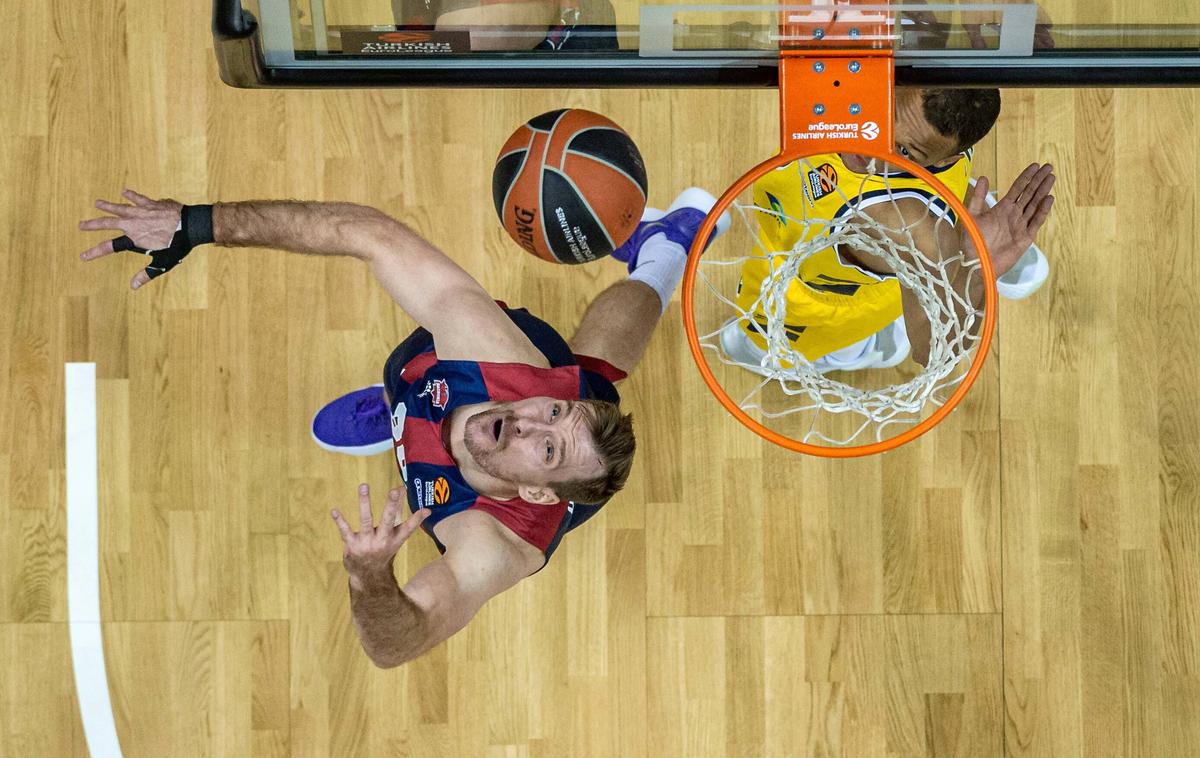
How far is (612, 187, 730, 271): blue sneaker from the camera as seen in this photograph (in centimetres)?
297

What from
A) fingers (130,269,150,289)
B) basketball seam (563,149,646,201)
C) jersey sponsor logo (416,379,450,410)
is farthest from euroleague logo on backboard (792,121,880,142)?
fingers (130,269,150,289)

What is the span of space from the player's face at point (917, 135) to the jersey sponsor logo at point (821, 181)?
17 cm

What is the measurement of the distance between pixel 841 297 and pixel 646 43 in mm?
920

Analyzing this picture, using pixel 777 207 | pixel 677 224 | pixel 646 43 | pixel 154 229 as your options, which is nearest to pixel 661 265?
pixel 677 224

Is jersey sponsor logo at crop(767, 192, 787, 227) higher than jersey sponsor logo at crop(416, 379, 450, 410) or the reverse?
higher

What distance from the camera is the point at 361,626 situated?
217 cm

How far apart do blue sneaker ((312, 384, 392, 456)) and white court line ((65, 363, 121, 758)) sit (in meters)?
0.70

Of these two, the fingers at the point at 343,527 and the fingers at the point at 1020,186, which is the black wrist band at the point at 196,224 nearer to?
A: the fingers at the point at 343,527

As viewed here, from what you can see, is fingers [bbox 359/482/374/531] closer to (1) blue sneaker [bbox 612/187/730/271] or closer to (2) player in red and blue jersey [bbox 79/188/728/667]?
(2) player in red and blue jersey [bbox 79/188/728/667]

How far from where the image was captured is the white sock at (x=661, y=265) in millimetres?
2840

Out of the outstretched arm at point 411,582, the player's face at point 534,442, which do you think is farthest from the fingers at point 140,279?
the player's face at point 534,442

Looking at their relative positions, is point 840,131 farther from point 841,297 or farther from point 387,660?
point 387,660

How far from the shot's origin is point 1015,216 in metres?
2.17

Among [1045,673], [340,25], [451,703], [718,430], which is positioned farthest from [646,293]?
[1045,673]
